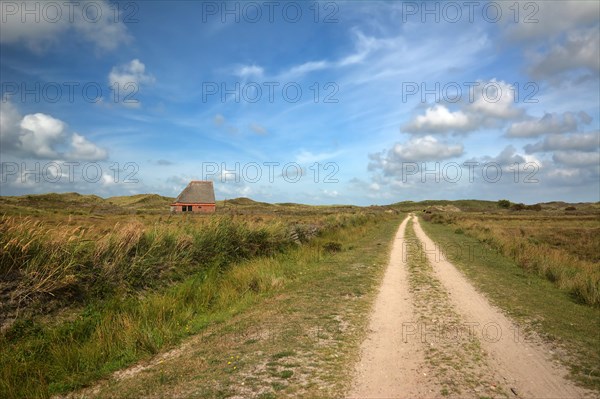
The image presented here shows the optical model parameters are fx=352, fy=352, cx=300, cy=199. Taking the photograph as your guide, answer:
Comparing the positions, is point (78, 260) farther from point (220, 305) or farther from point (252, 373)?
point (252, 373)

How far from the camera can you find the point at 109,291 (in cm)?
850

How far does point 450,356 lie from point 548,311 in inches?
164

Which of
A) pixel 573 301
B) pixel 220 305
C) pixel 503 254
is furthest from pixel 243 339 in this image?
pixel 503 254

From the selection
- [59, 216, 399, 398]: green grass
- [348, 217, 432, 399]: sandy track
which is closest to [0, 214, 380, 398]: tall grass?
[59, 216, 399, 398]: green grass

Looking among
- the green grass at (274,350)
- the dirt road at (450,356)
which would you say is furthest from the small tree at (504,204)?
the dirt road at (450,356)

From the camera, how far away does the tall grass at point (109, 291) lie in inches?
217

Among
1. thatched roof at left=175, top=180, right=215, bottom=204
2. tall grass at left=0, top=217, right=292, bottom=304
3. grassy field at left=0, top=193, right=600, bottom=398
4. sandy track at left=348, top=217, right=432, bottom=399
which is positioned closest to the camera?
sandy track at left=348, top=217, right=432, bottom=399

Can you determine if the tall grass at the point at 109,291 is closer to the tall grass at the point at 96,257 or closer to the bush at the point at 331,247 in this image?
the tall grass at the point at 96,257

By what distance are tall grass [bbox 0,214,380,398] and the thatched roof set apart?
4232cm

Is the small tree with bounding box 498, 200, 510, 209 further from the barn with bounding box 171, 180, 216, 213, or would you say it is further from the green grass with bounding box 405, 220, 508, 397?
the green grass with bounding box 405, 220, 508, 397

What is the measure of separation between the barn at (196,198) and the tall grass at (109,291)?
4171 centimetres

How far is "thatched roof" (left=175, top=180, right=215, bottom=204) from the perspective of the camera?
54.0 m

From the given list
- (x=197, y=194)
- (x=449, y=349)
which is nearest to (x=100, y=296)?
(x=449, y=349)

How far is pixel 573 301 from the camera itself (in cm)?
925
